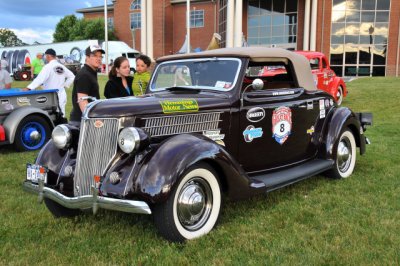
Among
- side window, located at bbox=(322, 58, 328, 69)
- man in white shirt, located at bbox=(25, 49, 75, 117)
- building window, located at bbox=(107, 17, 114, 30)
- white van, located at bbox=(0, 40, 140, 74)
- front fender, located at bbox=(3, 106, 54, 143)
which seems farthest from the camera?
building window, located at bbox=(107, 17, 114, 30)

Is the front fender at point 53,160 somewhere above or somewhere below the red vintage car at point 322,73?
below

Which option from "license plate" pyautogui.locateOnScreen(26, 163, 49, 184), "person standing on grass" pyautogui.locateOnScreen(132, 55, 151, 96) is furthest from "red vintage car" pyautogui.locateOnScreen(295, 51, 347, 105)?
"license plate" pyautogui.locateOnScreen(26, 163, 49, 184)

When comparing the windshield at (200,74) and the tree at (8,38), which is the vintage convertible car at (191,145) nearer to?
the windshield at (200,74)

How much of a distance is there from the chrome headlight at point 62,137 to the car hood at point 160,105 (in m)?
0.43

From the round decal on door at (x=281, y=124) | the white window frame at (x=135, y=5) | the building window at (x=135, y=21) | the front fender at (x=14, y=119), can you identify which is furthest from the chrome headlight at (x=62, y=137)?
the building window at (x=135, y=21)

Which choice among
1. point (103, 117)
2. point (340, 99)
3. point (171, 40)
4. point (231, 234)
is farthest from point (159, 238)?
point (171, 40)

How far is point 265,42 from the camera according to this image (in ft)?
109

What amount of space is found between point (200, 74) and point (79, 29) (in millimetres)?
56299

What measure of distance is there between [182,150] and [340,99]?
37.0ft

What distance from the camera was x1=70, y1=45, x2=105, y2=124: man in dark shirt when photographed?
5426mm

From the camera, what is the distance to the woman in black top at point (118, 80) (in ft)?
18.2

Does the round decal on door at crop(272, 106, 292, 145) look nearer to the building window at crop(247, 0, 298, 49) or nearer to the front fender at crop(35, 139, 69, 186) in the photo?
the front fender at crop(35, 139, 69, 186)

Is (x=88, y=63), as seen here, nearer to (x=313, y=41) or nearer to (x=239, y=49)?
(x=239, y=49)

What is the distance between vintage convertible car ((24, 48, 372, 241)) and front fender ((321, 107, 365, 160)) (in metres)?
0.01
